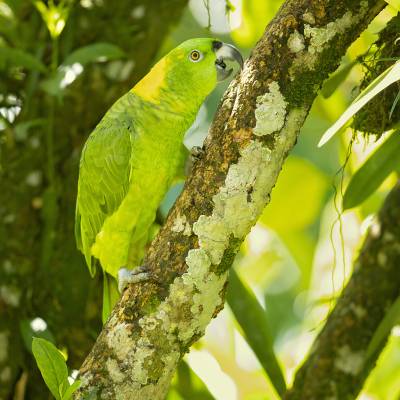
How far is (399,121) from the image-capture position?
54.6 inches

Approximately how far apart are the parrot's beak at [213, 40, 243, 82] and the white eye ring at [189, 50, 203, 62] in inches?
1.4

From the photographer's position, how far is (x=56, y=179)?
200 centimetres

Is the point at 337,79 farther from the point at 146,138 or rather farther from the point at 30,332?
the point at 30,332

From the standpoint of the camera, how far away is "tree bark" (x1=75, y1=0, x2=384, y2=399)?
3.90ft

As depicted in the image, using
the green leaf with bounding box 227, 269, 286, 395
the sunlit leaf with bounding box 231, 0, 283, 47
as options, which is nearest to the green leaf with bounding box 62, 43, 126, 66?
the sunlit leaf with bounding box 231, 0, 283, 47

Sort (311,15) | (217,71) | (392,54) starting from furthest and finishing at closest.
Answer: (217,71)
(392,54)
(311,15)

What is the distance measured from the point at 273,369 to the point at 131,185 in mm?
534

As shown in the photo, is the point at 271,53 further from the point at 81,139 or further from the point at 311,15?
the point at 81,139

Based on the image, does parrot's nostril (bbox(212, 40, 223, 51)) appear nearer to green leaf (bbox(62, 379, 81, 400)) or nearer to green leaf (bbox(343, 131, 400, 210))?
green leaf (bbox(343, 131, 400, 210))

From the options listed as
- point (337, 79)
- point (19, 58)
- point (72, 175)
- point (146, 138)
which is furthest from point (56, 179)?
point (337, 79)

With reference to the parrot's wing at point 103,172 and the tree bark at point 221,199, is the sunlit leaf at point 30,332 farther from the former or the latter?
the tree bark at point 221,199

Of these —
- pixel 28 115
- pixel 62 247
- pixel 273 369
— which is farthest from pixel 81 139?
pixel 273 369

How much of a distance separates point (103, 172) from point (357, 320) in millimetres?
702

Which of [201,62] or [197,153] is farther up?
[201,62]
